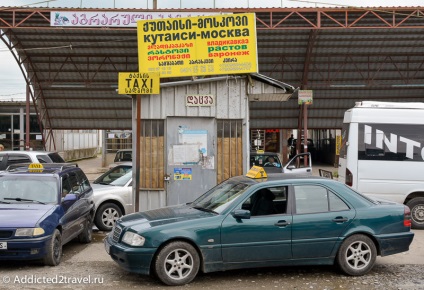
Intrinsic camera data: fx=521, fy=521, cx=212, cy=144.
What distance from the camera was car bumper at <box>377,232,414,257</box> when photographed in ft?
24.5

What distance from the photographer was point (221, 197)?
25.4ft

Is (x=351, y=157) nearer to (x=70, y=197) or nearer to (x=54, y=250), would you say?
(x=70, y=197)

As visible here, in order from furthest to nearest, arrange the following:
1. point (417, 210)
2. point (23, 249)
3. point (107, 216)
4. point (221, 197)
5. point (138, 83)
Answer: point (417, 210) < point (107, 216) < point (138, 83) < point (221, 197) < point (23, 249)

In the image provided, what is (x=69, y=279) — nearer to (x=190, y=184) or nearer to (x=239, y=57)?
(x=190, y=184)

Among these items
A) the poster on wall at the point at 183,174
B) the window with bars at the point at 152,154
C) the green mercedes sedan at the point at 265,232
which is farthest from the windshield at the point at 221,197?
the window with bars at the point at 152,154

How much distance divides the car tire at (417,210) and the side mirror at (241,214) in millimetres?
6325

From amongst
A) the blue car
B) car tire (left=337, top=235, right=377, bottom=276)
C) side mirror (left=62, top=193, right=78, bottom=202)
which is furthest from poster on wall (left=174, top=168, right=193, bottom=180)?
car tire (left=337, top=235, right=377, bottom=276)

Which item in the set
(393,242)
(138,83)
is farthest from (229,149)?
(393,242)

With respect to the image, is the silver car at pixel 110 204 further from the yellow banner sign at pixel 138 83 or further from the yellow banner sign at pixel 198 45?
the yellow banner sign at pixel 198 45

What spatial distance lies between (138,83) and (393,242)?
18.5 ft

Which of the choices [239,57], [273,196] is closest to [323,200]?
[273,196]

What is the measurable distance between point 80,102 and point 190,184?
15.2 m

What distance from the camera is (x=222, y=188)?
820 centimetres

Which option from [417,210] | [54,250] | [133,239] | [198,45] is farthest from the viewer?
[417,210]
